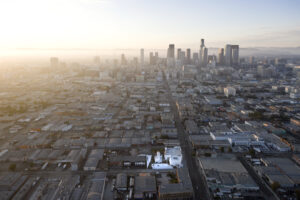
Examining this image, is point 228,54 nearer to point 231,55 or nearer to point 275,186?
point 231,55

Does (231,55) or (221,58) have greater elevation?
(231,55)

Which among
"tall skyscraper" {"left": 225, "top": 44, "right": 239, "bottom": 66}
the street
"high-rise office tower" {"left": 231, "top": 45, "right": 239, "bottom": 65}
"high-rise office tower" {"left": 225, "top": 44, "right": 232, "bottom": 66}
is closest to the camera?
the street

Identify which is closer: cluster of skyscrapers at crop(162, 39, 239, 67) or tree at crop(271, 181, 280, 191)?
A: tree at crop(271, 181, 280, 191)

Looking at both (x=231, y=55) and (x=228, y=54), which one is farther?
(x=231, y=55)

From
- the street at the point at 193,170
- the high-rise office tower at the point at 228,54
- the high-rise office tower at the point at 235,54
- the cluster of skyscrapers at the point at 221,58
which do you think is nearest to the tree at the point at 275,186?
the street at the point at 193,170

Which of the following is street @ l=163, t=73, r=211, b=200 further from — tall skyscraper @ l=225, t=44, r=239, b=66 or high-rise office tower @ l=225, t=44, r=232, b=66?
tall skyscraper @ l=225, t=44, r=239, b=66

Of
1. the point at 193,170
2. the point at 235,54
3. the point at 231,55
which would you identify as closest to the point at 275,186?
the point at 193,170


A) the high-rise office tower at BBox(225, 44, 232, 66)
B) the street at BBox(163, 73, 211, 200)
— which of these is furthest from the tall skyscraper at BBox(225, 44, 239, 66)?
the street at BBox(163, 73, 211, 200)

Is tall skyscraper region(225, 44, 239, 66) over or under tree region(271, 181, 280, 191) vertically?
over

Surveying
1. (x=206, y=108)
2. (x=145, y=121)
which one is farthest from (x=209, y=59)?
(x=145, y=121)

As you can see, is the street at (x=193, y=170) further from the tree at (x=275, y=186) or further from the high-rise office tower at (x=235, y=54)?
the high-rise office tower at (x=235, y=54)

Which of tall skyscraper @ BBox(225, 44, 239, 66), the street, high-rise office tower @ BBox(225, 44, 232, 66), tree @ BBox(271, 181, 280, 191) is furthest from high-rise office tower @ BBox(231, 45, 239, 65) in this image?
tree @ BBox(271, 181, 280, 191)

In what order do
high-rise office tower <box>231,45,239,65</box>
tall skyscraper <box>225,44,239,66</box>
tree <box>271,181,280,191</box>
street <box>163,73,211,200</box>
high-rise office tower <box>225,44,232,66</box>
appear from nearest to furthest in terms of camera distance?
street <box>163,73,211,200</box>, tree <box>271,181,280,191</box>, high-rise office tower <box>231,45,239,65</box>, tall skyscraper <box>225,44,239,66</box>, high-rise office tower <box>225,44,232,66</box>
